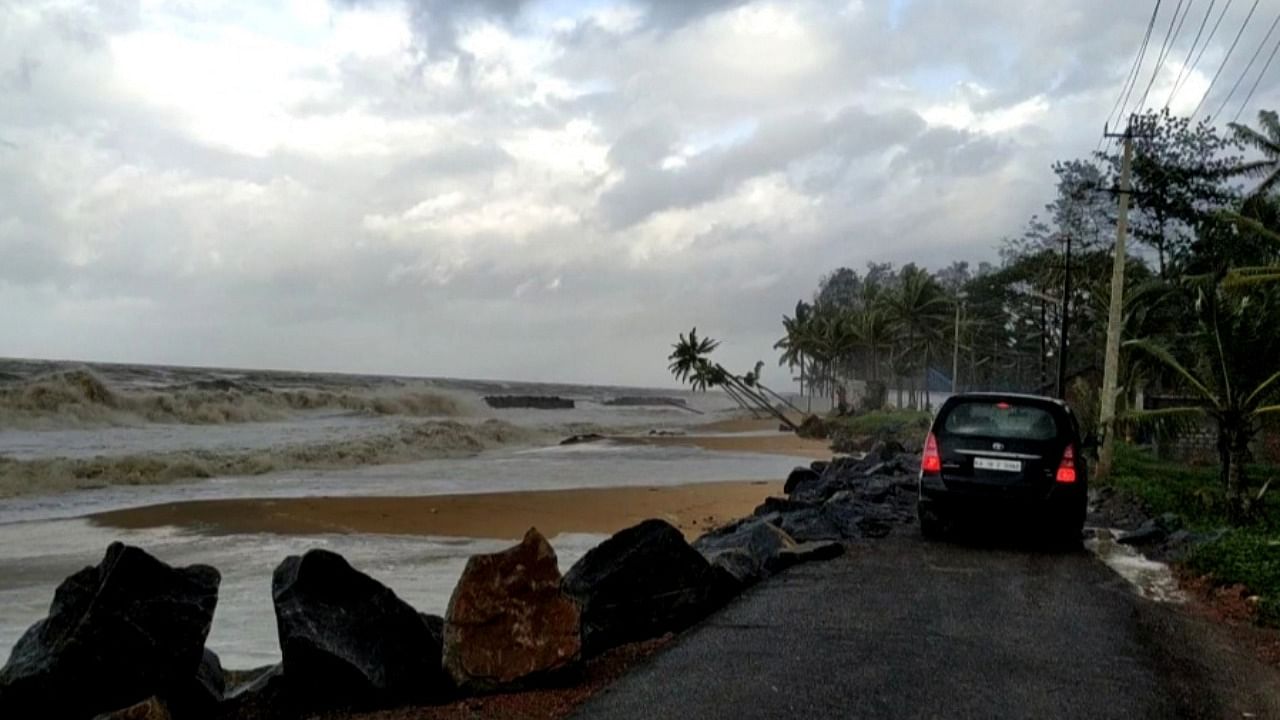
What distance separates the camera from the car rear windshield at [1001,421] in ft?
34.4

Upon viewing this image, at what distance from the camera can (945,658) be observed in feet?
19.8

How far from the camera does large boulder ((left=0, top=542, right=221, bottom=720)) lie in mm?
6086

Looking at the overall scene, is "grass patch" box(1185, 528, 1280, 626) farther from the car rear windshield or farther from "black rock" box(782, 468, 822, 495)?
"black rock" box(782, 468, 822, 495)

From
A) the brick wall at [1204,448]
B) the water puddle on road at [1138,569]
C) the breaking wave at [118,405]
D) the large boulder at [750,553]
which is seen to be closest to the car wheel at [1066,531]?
the water puddle on road at [1138,569]

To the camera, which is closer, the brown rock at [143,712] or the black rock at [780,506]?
the brown rock at [143,712]

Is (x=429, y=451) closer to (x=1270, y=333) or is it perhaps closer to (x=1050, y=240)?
(x=1270, y=333)

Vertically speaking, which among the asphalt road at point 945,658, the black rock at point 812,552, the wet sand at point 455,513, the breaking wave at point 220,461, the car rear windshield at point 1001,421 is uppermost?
the car rear windshield at point 1001,421

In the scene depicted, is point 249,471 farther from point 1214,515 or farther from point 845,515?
point 1214,515

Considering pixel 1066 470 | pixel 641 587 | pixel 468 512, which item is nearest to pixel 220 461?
pixel 468 512

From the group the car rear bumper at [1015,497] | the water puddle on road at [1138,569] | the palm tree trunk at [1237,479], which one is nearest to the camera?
the water puddle on road at [1138,569]

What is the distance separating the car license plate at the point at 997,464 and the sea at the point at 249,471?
4946 millimetres

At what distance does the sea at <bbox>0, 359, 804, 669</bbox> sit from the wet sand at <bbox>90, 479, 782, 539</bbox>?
29.7 inches

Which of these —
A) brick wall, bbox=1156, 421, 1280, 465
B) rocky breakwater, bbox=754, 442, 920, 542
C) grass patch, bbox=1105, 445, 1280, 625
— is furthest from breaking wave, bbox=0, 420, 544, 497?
brick wall, bbox=1156, 421, 1280, 465

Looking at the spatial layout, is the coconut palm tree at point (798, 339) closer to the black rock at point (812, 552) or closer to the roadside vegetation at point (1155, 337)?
the roadside vegetation at point (1155, 337)
